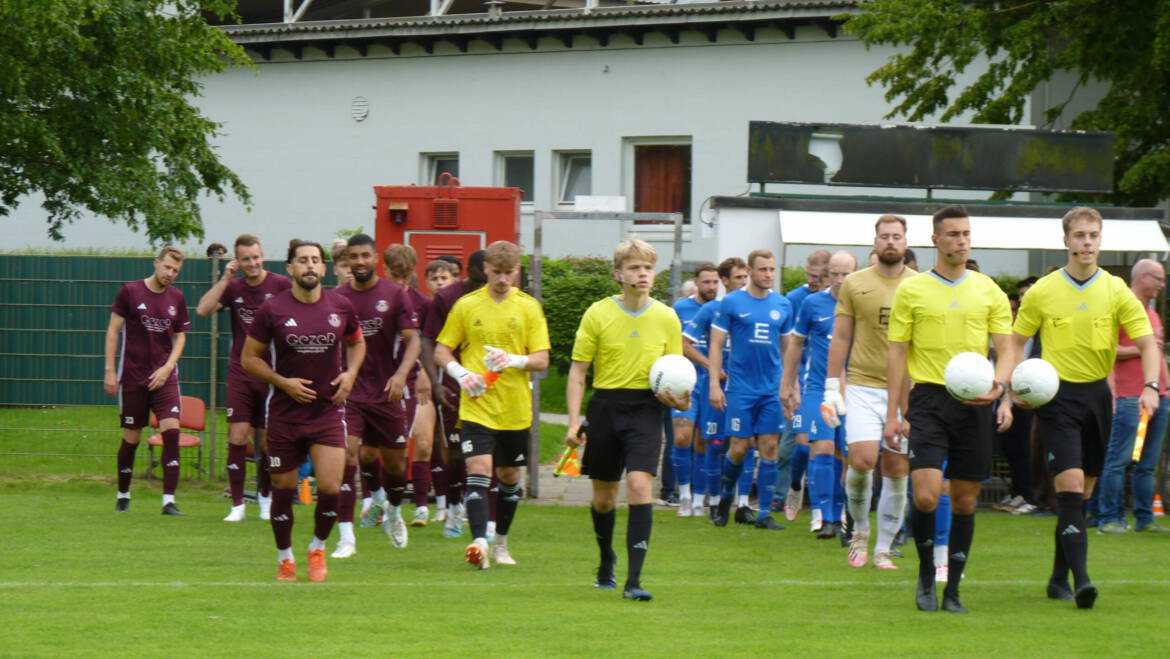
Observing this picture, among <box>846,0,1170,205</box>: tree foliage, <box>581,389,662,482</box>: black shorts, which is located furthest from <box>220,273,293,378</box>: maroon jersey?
<box>846,0,1170,205</box>: tree foliage

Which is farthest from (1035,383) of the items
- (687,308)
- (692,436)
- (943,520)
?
(687,308)

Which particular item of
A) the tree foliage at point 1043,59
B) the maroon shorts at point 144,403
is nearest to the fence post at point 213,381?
the maroon shorts at point 144,403

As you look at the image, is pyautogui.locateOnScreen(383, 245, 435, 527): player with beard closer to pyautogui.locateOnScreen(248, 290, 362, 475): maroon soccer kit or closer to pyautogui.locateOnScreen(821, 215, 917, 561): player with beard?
pyautogui.locateOnScreen(248, 290, 362, 475): maroon soccer kit

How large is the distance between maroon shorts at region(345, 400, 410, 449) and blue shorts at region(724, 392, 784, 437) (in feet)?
9.61

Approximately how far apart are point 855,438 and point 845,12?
16.8 m

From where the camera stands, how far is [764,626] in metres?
7.78

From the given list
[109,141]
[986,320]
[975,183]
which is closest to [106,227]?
[109,141]

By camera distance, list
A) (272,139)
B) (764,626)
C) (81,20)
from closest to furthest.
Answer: (764,626), (81,20), (272,139)

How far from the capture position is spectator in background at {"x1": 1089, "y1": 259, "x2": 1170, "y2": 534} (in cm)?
1269

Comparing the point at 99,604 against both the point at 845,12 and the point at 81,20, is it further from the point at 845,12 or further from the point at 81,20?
the point at 845,12

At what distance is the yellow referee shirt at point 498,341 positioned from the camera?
Answer: 9828 mm

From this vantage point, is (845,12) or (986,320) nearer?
(986,320)

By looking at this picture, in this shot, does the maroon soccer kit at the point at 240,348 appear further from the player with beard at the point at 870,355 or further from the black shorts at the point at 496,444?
the player with beard at the point at 870,355

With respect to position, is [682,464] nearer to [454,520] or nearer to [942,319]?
[454,520]
